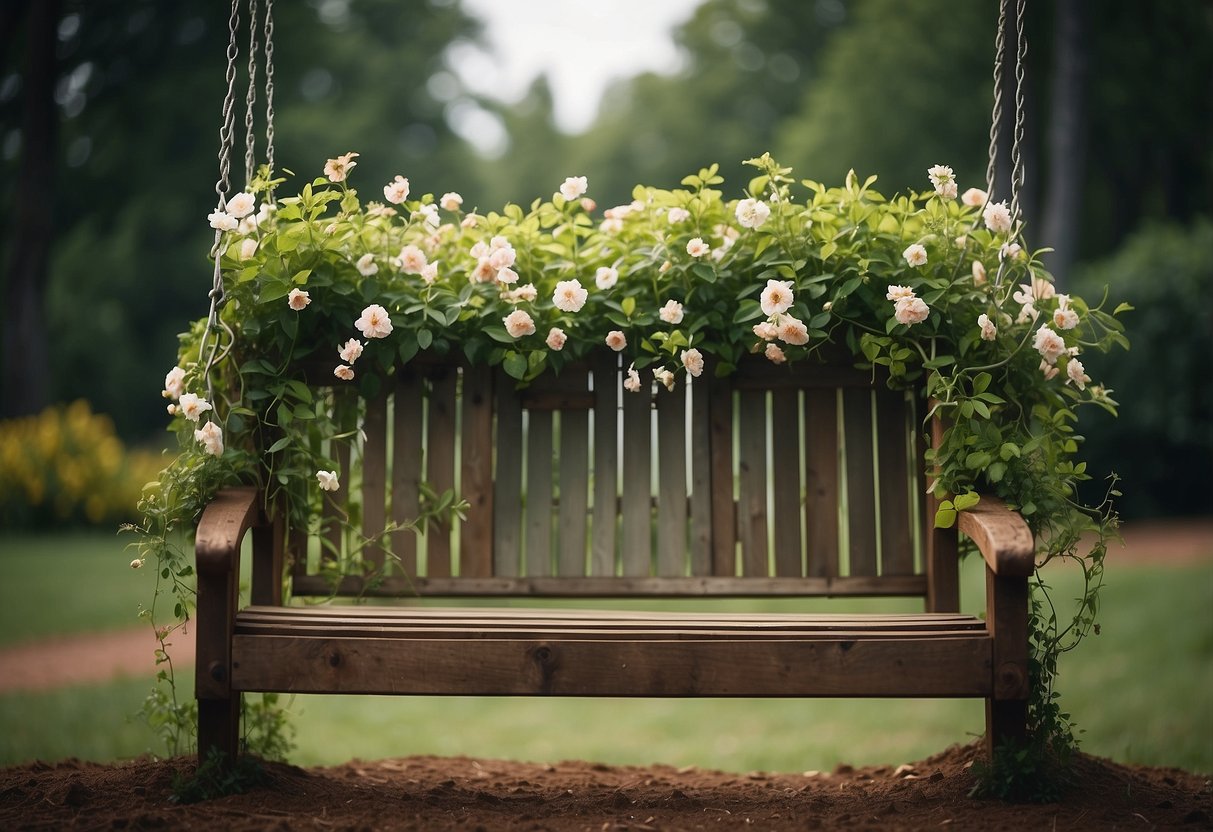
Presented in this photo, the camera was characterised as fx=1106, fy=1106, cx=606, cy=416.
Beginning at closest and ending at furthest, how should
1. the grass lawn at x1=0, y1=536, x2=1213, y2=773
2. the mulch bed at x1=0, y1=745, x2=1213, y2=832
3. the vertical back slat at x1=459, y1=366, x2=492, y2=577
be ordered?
the mulch bed at x1=0, y1=745, x2=1213, y2=832 < the vertical back slat at x1=459, y1=366, x2=492, y2=577 < the grass lawn at x1=0, y1=536, x2=1213, y2=773

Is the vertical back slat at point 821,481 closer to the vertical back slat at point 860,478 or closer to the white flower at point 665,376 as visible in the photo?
the vertical back slat at point 860,478

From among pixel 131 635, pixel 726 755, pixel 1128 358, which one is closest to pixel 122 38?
pixel 131 635

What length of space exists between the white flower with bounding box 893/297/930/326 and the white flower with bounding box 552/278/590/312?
35.7 inches

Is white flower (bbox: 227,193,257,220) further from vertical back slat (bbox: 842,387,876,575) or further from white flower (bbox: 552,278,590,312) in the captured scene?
vertical back slat (bbox: 842,387,876,575)

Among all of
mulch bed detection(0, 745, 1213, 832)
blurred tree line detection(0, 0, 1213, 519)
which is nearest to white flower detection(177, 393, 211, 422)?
mulch bed detection(0, 745, 1213, 832)

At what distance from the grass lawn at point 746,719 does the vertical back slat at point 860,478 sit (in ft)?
6.75

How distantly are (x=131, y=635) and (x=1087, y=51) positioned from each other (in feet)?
39.3

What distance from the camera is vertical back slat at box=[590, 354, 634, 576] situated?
355 cm

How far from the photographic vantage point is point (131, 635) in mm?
8281

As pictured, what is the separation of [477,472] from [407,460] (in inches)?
9.1

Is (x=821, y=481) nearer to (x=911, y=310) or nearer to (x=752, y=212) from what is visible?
(x=911, y=310)

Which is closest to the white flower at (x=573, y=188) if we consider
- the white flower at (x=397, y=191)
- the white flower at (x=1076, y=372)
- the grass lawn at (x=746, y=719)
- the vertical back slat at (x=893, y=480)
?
the white flower at (x=397, y=191)

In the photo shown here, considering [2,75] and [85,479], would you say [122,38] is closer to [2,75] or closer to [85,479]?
[2,75]

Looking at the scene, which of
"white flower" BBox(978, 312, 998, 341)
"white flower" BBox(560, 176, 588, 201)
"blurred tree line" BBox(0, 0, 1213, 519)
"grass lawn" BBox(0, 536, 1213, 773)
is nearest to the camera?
"white flower" BBox(978, 312, 998, 341)
